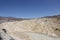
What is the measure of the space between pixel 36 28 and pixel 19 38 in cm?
252

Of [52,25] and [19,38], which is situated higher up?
[52,25]

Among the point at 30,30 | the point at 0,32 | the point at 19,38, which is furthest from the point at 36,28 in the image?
the point at 0,32

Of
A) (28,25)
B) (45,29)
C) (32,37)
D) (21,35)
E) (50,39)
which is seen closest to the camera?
(50,39)

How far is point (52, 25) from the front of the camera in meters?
12.8

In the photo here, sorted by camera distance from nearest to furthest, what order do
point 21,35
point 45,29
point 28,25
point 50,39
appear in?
1. point 50,39
2. point 21,35
3. point 45,29
4. point 28,25

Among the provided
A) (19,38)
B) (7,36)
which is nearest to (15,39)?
(19,38)

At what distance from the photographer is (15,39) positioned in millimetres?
11836

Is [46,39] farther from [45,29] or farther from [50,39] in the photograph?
[45,29]

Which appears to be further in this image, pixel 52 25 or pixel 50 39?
pixel 52 25

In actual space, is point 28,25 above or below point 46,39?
above

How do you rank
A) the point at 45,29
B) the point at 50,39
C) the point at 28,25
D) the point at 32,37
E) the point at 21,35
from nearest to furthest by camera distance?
the point at 50,39, the point at 32,37, the point at 21,35, the point at 45,29, the point at 28,25

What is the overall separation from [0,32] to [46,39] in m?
5.78

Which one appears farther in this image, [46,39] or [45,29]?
[45,29]

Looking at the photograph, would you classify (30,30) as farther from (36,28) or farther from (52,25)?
(52,25)
